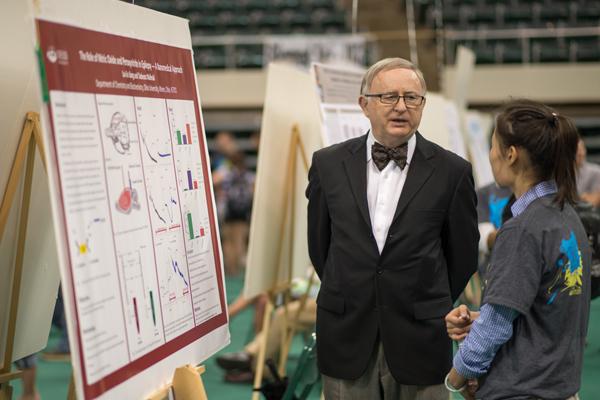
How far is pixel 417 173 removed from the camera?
2732mm

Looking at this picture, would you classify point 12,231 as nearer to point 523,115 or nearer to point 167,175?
point 167,175

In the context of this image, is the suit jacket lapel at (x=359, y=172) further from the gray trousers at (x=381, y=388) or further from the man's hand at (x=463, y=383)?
the man's hand at (x=463, y=383)

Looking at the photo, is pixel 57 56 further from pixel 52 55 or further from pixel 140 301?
pixel 140 301

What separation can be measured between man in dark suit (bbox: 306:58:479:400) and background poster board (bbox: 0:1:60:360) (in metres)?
0.87

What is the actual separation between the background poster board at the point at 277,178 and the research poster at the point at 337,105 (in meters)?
0.05

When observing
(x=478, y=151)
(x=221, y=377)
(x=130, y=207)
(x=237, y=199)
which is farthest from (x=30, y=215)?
(x=237, y=199)

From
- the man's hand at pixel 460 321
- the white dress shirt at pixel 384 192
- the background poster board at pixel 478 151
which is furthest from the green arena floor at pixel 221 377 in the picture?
the man's hand at pixel 460 321

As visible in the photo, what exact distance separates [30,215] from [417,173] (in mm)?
1168

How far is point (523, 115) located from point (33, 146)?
4.48ft

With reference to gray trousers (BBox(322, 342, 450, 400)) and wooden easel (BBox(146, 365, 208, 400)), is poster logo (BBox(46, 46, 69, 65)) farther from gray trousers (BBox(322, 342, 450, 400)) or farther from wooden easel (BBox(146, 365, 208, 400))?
gray trousers (BBox(322, 342, 450, 400))

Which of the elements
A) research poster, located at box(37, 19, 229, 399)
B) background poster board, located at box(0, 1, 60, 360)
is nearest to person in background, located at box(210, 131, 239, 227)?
background poster board, located at box(0, 1, 60, 360)

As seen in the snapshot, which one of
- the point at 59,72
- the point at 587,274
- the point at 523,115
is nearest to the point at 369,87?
the point at 523,115

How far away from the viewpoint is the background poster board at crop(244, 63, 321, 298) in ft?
13.8

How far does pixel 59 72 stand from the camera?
2.07m
